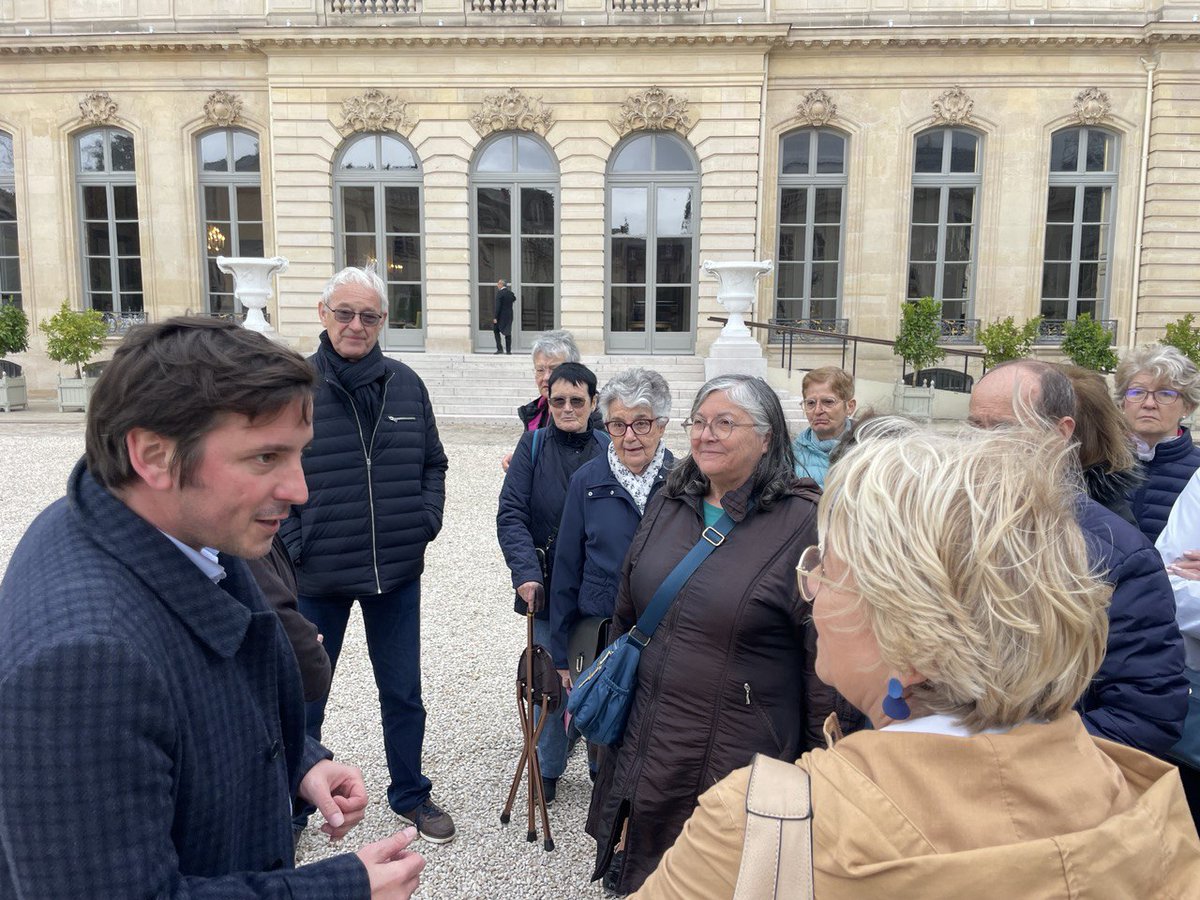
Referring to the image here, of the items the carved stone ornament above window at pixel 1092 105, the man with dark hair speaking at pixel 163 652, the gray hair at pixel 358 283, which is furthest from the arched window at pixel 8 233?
the carved stone ornament above window at pixel 1092 105

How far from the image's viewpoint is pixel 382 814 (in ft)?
10.3

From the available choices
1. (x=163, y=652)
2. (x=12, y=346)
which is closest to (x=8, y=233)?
(x=12, y=346)

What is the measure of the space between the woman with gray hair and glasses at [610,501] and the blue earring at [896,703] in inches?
75.2

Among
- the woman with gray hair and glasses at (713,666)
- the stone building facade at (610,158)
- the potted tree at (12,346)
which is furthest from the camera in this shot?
the stone building facade at (610,158)

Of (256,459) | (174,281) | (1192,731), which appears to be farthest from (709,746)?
(174,281)

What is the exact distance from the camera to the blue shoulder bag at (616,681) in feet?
7.19

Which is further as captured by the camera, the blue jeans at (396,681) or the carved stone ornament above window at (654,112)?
the carved stone ornament above window at (654,112)

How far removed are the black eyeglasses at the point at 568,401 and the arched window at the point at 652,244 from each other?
13.4 meters

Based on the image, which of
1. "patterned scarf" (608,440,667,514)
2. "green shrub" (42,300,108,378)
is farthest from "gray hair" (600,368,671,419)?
"green shrub" (42,300,108,378)

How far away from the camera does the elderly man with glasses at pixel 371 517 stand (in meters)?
2.87

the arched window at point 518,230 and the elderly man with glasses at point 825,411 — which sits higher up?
the arched window at point 518,230

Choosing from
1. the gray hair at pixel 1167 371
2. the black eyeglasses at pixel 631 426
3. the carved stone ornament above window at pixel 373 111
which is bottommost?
the black eyeglasses at pixel 631 426

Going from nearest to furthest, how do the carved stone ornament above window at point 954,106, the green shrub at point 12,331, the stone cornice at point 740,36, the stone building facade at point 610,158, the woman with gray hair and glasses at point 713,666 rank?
the woman with gray hair and glasses at point 713,666, the green shrub at point 12,331, the stone cornice at point 740,36, the stone building facade at point 610,158, the carved stone ornament above window at point 954,106

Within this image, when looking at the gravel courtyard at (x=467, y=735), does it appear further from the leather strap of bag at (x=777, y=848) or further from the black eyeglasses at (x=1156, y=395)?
the black eyeglasses at (x=1156, y=395)
